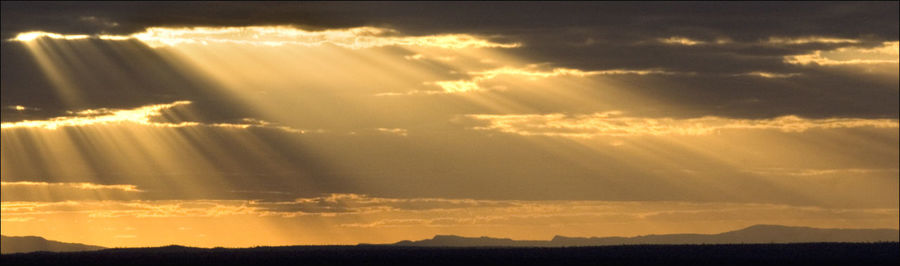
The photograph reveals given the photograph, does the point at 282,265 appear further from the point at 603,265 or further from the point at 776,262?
the point at 776,262

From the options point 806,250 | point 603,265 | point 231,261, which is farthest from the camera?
point 806,250

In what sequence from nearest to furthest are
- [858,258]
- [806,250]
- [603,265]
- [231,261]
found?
[603,265] < [858,258] < [231,261] < [806,250]

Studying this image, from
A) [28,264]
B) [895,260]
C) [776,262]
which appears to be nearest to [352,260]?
[28,264]

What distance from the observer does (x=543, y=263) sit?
11481 cm

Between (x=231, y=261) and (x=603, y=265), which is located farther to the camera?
(x=231, y=261)

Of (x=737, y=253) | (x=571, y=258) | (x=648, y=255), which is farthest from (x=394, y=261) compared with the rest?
(x=737, y=253)

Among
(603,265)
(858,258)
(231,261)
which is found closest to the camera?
(603,265)

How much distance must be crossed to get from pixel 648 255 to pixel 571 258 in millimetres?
9599

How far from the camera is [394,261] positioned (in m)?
119

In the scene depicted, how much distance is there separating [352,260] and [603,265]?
23.8 metres

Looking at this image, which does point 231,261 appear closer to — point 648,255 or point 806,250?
point 648,255

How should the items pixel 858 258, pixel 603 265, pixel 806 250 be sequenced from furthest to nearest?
pixel 806 250 < pixel 858 258 < pixel 603 265

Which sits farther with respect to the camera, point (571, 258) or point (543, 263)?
point (571, 258)

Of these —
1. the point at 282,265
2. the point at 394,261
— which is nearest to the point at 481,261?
the point at 394,261
